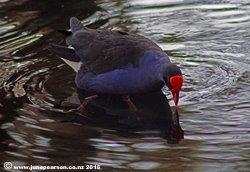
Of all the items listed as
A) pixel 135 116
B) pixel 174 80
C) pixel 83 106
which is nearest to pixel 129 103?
pixel 135 116

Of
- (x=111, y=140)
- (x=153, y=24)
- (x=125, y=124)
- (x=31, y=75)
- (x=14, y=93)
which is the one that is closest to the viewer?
(x=111, y=140)

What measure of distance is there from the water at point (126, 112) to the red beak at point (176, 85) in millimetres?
143

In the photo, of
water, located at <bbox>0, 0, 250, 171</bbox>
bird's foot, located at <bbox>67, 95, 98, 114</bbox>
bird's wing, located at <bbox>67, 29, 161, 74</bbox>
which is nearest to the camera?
water, located at <bbox>0, 0, 250, 171</bbox>

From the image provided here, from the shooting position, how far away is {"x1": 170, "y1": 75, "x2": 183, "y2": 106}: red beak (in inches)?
207

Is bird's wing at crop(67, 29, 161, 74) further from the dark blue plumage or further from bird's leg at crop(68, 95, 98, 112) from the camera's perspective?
bird's leg at crop(68, 95, 98, 112)

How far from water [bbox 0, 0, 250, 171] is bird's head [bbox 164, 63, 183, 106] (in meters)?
0.17

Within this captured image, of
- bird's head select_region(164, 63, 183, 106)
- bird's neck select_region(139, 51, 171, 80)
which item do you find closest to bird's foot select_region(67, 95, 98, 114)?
bird's neck select_region(139, 51, 171, 80)

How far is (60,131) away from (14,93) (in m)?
0.99

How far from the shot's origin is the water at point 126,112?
15.2 feet

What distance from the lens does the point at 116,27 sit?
7.75 metres

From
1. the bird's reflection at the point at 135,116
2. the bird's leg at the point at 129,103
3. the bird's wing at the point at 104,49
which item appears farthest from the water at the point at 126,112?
the bird's wing at the point at 104,49

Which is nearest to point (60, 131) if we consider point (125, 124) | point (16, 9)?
point (125, 124)

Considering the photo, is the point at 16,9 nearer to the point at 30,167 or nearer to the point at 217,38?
the point at 217,38

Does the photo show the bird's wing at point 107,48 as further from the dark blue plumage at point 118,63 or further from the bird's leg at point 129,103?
the bird's leg at point 129,103
